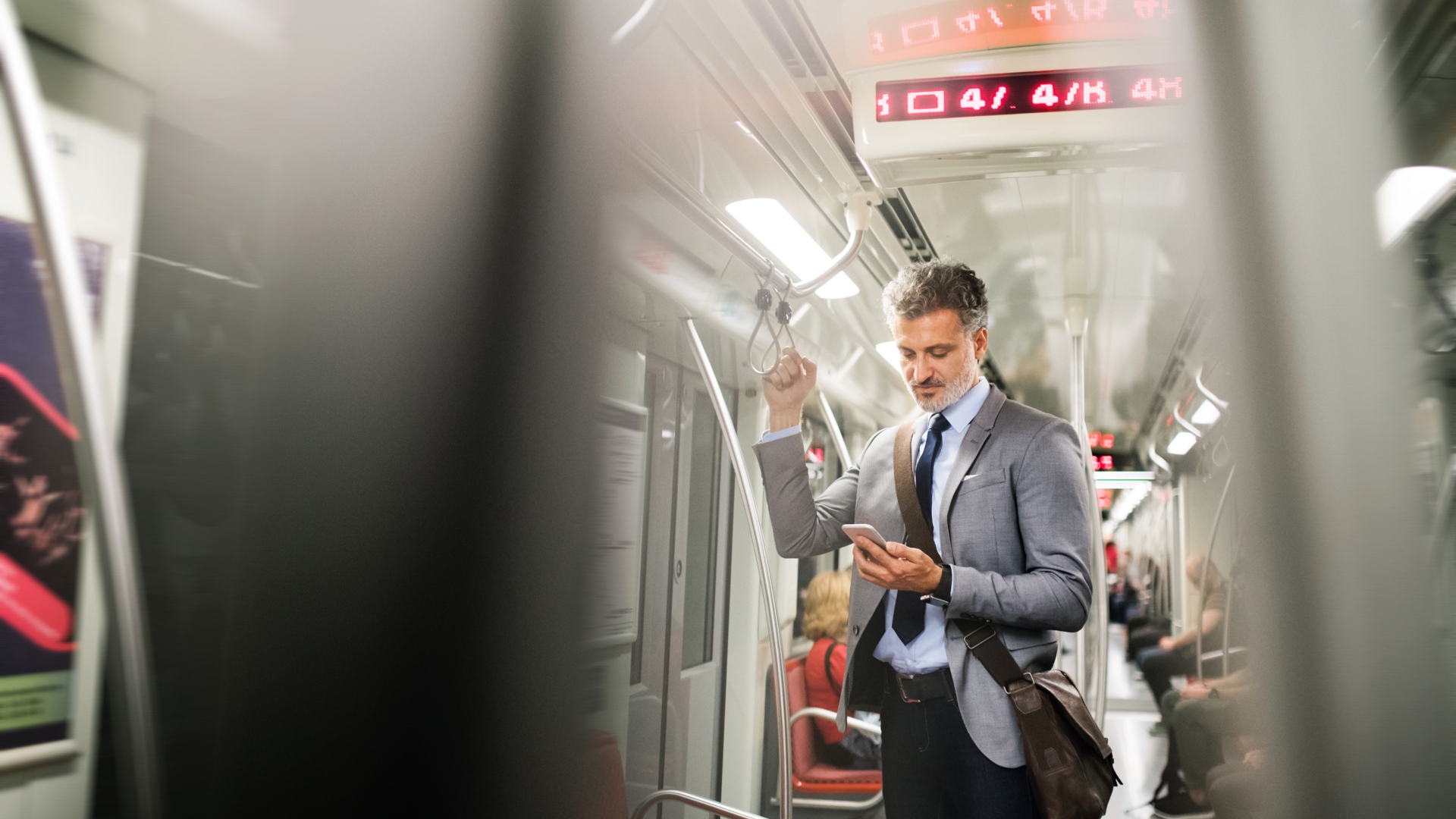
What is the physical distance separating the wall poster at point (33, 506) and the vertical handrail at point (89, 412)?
0.03 meters

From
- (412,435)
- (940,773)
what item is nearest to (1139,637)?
(940,773)

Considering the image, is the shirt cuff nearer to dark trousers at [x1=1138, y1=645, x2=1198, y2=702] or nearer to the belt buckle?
the belt buckle

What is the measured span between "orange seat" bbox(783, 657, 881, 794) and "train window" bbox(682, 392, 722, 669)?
93cm

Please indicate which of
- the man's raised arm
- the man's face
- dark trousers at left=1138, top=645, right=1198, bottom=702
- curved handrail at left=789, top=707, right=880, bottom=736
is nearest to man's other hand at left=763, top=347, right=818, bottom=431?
the man's raised arm

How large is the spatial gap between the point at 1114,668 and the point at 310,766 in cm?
1217

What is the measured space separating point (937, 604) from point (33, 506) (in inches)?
52.6

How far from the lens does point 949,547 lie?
5.23 ft

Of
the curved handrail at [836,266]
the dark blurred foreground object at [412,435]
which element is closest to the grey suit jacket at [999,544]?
the curved handrail at [836,266]

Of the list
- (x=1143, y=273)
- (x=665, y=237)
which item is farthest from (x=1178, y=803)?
(x=665, y=237)

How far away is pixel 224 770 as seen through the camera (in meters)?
0.63

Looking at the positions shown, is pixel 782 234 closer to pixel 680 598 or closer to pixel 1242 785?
pixel 680 598

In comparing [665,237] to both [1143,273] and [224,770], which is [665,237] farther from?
[1143,273]

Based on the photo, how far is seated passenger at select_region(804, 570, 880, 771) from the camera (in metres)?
3.73

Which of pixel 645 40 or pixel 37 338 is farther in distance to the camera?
pixel 645 40
